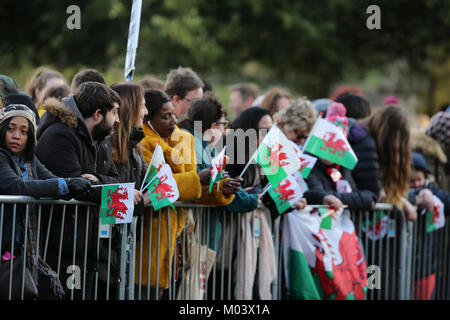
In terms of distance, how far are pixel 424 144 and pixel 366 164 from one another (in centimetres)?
170

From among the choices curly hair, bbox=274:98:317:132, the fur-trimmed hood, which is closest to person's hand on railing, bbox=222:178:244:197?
curly hair, bbox=274:98:317:132

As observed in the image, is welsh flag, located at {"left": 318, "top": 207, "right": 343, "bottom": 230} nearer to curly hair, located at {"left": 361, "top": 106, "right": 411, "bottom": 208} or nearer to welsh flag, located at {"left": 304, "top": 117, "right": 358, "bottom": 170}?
welsh flag, located at {"left": 304, "top": 117, "right": 358, "bottom": 170}

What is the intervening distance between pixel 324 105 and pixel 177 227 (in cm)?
294

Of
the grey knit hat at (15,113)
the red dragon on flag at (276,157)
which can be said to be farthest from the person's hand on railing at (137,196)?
the red dragon on flag at (276,157)

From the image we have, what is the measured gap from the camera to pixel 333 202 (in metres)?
7.38

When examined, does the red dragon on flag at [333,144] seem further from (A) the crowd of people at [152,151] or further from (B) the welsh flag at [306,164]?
(A) the crowd of people at [152,151]

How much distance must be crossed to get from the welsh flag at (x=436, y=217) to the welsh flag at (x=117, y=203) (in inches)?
170

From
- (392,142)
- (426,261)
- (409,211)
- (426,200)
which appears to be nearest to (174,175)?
(392,142)

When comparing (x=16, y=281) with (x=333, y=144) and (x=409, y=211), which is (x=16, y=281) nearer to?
(x=333, y=144)

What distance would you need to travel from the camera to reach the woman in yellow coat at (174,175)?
6.09m

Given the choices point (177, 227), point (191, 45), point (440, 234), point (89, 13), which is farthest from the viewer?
point (89, 13)

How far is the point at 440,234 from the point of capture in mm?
9227
